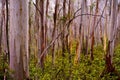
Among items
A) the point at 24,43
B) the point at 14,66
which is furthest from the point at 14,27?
the point at 14,66

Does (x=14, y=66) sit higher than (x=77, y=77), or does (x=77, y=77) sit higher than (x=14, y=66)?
(x=14, y=66)

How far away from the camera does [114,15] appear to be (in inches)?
335

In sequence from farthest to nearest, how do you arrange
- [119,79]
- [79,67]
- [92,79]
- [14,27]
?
[79,67] → [119,79] → [92,79] → [14,27]

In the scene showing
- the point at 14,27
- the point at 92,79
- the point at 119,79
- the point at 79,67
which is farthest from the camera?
the point at 79,67

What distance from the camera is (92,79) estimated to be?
7289 millimetres

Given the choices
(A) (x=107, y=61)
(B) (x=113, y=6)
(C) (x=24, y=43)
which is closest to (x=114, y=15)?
(B) (x=113, y=6)

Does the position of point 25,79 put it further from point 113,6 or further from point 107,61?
point 113,6

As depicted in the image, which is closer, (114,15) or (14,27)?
(14,27)

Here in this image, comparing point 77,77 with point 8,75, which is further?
point 77,77

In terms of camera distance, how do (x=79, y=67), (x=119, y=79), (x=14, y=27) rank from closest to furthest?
1. (x=14, y=27)
2. (x=119, y=79)
3. (x=79, y=67)

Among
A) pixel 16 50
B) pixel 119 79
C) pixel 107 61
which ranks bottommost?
pixel 119 79

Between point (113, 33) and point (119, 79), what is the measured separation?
1366 millimetres

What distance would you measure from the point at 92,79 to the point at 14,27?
111 inches

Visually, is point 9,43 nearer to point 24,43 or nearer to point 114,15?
point 24,43
